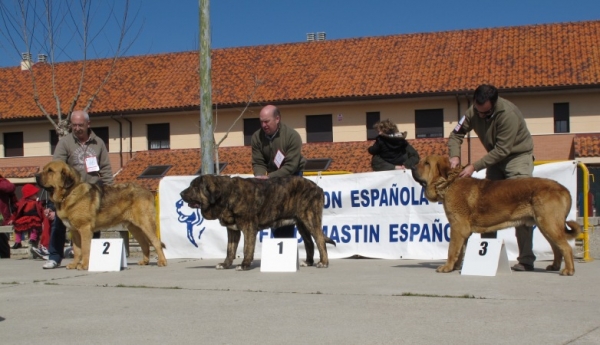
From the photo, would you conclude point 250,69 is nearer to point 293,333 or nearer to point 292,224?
point 292,224

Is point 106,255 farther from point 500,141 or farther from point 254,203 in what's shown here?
point 500,141

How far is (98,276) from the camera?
9.70 m

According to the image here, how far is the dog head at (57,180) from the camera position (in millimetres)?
10539

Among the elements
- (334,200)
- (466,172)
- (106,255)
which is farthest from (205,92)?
(466,172)

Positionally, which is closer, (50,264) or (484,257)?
(484,257)

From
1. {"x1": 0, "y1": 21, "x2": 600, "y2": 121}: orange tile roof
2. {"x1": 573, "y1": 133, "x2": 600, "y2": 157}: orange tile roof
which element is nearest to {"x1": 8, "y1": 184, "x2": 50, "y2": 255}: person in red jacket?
{"x1": 0, "y1": 21, "x2": 600, "y2": 121}: orange tile roof

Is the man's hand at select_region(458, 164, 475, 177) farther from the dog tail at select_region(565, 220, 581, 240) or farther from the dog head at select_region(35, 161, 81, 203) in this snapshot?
the dog head at select_region(35, 161, 81, 203)

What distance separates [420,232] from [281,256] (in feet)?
10.0

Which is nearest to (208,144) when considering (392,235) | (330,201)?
(330,201)

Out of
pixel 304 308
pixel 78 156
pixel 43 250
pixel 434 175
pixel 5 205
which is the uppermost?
pixel 78 156

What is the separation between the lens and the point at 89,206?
1071 cm

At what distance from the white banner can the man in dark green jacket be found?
206 centimetres

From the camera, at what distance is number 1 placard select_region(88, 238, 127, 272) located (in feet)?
34.2

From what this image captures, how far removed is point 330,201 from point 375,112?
27.8 meters
